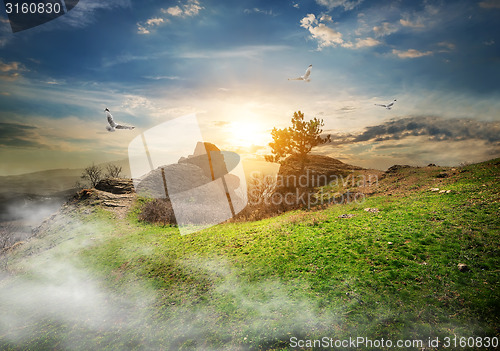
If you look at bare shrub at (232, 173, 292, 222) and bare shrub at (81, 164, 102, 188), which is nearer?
bare shrub at (232, 173, 292, 222)

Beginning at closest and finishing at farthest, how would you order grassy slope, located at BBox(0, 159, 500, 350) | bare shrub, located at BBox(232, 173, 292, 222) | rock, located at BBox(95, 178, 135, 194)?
1. grassy slope, located at BBox(0, 159, 500, 350)
2. bare shrub, located at BBox(232, 173, 292, 222)
3. rock, located at BBox(95, 178, 135, 194)

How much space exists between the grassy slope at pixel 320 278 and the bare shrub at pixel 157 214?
4835mm

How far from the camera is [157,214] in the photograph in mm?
19703

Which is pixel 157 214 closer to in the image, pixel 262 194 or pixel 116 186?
pixel 116 186

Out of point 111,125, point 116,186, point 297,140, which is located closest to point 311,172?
point 297,140

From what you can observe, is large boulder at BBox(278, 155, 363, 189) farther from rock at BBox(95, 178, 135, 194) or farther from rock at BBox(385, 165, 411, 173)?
rock at BBox(95, 178, 135, 194)

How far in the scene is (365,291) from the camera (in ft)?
22.4

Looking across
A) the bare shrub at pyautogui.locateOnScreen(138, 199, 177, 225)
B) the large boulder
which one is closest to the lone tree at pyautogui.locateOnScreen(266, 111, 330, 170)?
the large boulder

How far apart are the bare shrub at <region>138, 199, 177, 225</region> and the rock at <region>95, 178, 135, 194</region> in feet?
19.2

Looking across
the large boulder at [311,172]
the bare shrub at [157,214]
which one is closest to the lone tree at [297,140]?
the large boulder at [311,172]

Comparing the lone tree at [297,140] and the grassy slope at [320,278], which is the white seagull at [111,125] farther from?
the lone tree at [297,140]

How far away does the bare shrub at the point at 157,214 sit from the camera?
1914 cm

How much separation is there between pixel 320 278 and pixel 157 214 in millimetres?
15916

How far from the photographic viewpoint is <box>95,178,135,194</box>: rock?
2505cm
